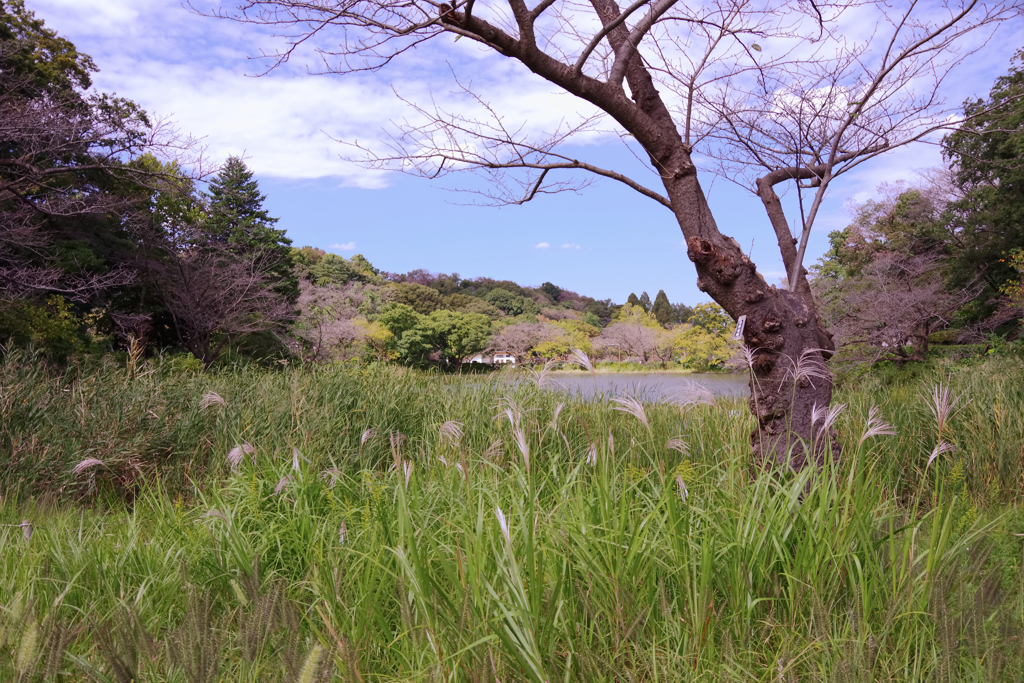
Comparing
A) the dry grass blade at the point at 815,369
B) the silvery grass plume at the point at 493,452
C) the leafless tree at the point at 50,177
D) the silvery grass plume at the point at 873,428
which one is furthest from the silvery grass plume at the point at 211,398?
the leafless tree at the point at 50,177

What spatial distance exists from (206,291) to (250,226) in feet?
21.8

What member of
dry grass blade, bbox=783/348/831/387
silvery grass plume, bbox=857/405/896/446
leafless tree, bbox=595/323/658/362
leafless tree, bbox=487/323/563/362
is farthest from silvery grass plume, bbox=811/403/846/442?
leafless tree, bbox=595/323/658/362

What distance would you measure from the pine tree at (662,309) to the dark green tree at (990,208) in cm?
2696

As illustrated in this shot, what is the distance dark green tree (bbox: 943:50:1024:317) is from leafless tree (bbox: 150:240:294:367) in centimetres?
1794

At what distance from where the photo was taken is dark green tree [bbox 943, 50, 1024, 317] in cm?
1426

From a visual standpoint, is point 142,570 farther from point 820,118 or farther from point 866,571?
point 820,118

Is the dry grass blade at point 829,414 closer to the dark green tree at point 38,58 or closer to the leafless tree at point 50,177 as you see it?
the leafless tree at point 50,177

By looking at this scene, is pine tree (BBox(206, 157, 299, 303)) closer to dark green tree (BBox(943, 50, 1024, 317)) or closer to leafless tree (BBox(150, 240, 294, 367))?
leafless tree (BBox(150, 240, 294, 367))

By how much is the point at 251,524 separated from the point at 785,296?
12.2 ft

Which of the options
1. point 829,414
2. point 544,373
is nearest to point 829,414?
point 829,414

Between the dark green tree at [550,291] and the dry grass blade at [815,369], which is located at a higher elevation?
the dark green tree at [550,291]

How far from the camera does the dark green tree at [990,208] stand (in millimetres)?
14258

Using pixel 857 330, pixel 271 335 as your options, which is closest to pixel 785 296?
pixel 857 330

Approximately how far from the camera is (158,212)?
16859 millimetres
